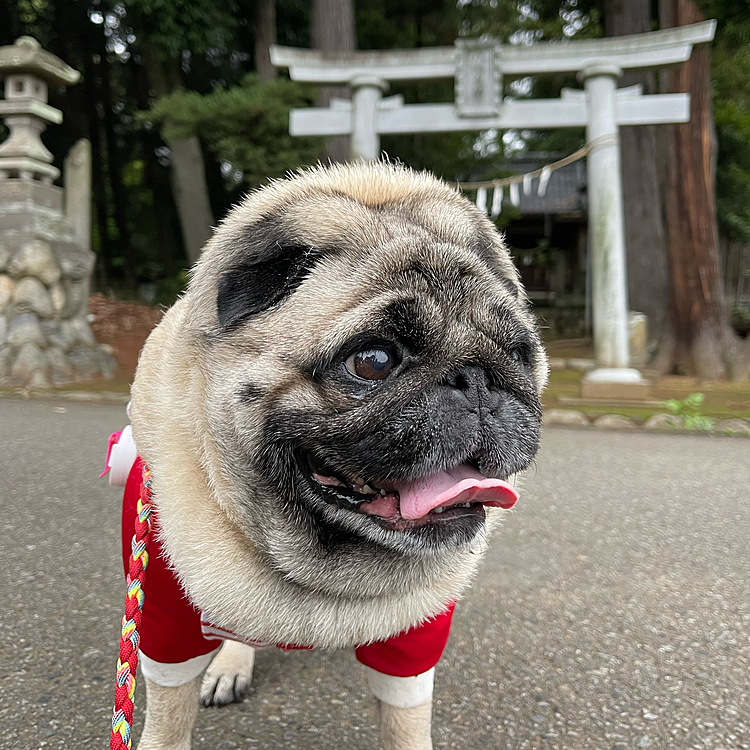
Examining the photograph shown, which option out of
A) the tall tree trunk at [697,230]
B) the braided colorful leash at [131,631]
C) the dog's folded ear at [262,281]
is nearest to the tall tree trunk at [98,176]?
the tall tree trunk at [697,230]

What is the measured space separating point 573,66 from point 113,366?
19.9 feet

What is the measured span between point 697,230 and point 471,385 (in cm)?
865

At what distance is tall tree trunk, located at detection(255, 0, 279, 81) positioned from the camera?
11.1 m

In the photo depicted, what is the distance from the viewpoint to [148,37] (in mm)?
10633

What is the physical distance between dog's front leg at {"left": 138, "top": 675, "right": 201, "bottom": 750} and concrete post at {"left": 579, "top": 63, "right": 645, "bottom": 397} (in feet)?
20.4

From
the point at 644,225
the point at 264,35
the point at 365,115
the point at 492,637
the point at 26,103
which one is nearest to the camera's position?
the point at 492,637

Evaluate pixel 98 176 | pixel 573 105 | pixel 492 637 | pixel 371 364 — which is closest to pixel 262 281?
pixel 371 364

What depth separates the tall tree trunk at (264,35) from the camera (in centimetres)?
1108

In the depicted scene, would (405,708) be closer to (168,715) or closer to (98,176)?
(168,715)

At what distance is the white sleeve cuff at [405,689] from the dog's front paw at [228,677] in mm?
591

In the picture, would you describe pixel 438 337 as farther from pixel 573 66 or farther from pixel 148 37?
pixel 148 37

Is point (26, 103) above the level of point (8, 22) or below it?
below

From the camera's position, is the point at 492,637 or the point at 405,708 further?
the point at 492,637

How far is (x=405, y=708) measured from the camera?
4.83 ft
